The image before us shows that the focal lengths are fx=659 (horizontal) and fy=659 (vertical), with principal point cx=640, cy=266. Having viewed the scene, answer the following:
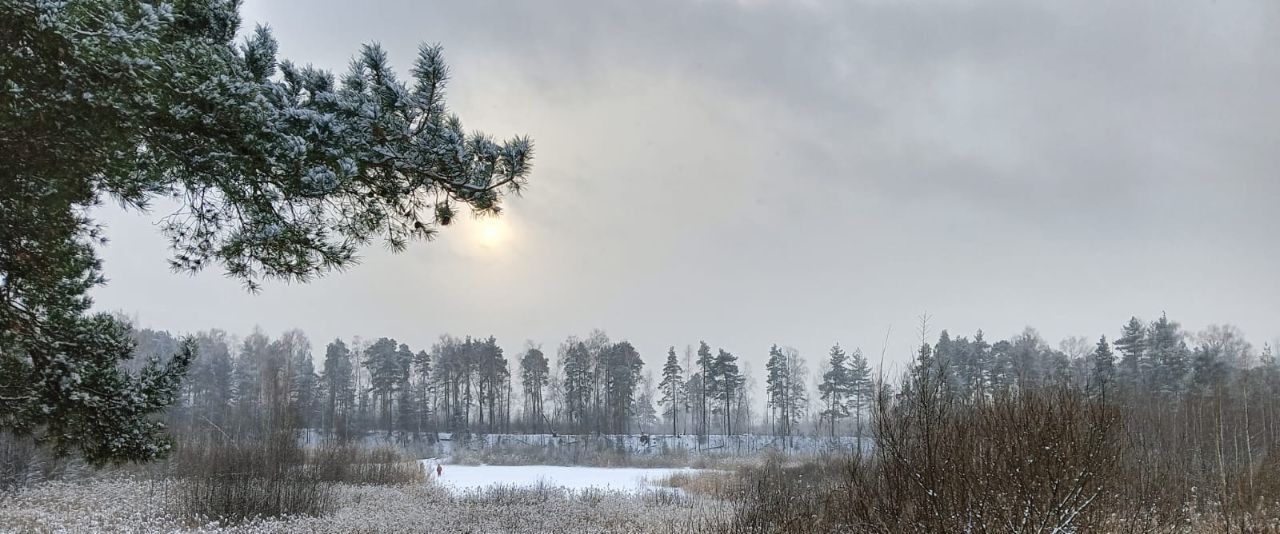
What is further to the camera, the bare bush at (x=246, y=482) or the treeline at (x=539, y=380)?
the treeline at (x=539, y=380)

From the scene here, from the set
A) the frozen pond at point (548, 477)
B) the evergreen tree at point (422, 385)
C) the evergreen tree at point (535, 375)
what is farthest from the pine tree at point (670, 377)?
the frozen pond at point (548, 477)

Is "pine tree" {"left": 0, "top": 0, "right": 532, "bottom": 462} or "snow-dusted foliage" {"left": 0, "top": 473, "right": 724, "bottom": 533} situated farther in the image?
"snow-dusted foliage" {"left": 0, "top": 473, "right": 724, "bottom": 533}

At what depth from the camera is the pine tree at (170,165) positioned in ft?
9.32

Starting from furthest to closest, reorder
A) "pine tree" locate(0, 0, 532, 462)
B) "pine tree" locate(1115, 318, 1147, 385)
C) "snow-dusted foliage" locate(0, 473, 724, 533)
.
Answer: "pine tree" locate(1115, 318, 1147, 385), "snow-dusted foliage" locate(0, 473, 724, 533), "pine tree" locate(0, 0, 532, 462)

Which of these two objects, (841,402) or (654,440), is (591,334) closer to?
(654,440)

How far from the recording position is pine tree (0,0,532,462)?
112 inches

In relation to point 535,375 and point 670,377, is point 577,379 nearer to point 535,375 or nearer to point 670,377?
point 535,375

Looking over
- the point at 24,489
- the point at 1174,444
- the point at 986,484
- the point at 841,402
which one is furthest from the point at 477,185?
the point at 841,402

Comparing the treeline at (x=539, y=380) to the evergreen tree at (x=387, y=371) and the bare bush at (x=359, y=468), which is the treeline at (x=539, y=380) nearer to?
the evergreen tree at (x=387, y=371)

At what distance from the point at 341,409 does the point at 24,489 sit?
37099mm

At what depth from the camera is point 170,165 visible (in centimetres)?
334

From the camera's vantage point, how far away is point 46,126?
3012mm

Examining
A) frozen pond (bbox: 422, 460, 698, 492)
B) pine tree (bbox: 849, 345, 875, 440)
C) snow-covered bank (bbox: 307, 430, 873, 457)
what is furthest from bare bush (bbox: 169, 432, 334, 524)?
pine tree (bbox: 849, 345, 875, 440)

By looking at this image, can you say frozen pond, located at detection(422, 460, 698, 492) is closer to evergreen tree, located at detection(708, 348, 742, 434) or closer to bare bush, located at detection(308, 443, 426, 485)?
A: bare bush, located at detection(308, 443, 426, 485)
